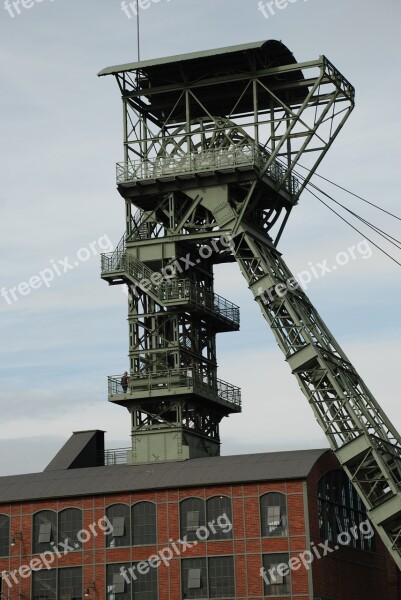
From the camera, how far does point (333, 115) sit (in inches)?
2462

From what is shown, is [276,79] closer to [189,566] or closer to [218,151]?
[218,151]

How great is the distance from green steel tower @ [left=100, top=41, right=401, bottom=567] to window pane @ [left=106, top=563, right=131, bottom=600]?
5.86m

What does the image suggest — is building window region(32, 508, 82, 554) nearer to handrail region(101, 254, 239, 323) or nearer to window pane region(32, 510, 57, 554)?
window pane region(32, 510, 57, 554)

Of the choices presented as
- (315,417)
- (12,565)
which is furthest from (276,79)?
(12,565)

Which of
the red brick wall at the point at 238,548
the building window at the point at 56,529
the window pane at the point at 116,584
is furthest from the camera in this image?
the building window at the point at 56,529

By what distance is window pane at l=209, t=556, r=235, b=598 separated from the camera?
5494cm

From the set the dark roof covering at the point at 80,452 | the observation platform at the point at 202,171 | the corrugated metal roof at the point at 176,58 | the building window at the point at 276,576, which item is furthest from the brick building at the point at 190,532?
the corrugated metal roof at the point at 176,58

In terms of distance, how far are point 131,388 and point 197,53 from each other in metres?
16.5

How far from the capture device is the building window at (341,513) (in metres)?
56.9

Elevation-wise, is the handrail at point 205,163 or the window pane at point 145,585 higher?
the handrail at point 205,163

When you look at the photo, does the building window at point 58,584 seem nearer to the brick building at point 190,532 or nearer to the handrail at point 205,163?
the brick building at point 190,532

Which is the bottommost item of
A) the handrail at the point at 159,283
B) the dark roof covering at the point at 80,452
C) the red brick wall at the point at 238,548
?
the red brick wall at the point at 238,548

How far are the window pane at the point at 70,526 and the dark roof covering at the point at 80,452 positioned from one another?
5503 millimetres

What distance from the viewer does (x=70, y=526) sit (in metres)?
58.3
